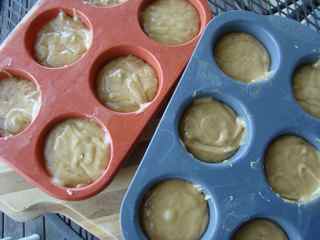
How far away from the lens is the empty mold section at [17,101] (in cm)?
93

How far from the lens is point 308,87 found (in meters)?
0.93

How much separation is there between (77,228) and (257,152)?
1.54ft

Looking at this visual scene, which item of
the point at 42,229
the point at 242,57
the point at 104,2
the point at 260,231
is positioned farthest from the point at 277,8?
the point at 42,229

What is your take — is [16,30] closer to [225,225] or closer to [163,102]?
[163,102]

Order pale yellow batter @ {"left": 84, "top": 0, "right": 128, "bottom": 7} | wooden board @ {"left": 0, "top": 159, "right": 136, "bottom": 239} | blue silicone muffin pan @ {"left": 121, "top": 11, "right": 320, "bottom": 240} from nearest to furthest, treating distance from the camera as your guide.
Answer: blue silicone muffin pan @ {"left": 121, "top": 11, "right": 320, "bottom": 240} → wooden board @ {"left": 0, "top": 159, "right": 136, "bottom": 239} → pale yellow batter @ {"left": 84, "top": 0, "right": 128, "bottom": 7}

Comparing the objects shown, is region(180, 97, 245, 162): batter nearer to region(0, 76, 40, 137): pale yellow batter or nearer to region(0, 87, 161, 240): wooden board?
region(0, 87, 161, 240): wooden board

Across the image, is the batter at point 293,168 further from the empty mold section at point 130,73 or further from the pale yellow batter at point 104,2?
the pale yellow batter at point 104,2

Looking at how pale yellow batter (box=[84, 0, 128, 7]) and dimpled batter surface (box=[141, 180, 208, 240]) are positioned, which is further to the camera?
pale yellow batter (box=[84, 0, 128, 7])

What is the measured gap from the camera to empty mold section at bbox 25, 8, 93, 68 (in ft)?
3.24

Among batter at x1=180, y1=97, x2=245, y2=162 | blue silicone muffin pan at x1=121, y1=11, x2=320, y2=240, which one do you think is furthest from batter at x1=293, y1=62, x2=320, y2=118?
batter at x1=180, y1=97, x2=245, y2=162

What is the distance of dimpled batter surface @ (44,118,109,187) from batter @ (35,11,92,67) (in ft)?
0.45

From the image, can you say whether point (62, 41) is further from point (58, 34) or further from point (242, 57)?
point (242, 57)

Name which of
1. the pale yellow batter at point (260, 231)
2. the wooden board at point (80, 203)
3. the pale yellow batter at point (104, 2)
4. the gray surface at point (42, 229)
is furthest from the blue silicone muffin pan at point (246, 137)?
the gray surface at point (42, 229)

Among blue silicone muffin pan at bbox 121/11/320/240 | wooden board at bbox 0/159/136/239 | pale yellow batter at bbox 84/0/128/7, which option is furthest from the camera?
pale yellow batter at bbox 84/0/128/7
